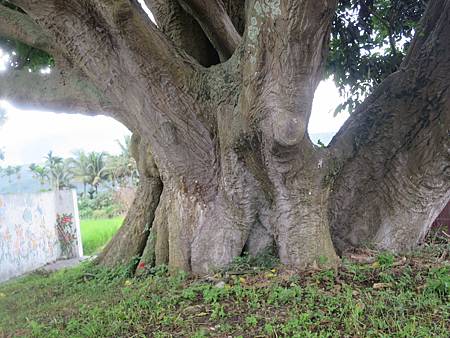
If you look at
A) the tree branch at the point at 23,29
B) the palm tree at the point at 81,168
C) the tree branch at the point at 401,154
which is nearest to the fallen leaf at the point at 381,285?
the tree branch at the point at 401,154

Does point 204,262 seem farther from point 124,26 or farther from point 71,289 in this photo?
point 124,26

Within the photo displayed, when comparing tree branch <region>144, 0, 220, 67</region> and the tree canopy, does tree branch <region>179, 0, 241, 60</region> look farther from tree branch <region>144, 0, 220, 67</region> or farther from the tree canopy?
the tree canopy

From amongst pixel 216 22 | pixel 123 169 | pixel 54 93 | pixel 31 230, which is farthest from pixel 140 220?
pixel 123 169

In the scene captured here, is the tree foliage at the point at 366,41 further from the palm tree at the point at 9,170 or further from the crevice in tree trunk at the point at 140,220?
the palm tree at the point at 9,170

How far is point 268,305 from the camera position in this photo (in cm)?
339

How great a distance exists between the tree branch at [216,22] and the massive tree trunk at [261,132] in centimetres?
2

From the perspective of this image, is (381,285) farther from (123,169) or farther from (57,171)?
Result: (57,171)

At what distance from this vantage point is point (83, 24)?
13.2ft

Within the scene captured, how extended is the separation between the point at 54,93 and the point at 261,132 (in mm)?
2859

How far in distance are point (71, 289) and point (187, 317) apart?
7.62 feet

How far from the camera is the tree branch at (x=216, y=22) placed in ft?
16.0

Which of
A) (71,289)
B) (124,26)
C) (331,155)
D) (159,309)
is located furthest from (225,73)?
(71,289)

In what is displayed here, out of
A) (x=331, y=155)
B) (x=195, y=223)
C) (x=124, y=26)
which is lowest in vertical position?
(x=195, y=223)

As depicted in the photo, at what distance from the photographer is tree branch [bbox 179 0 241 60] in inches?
193
